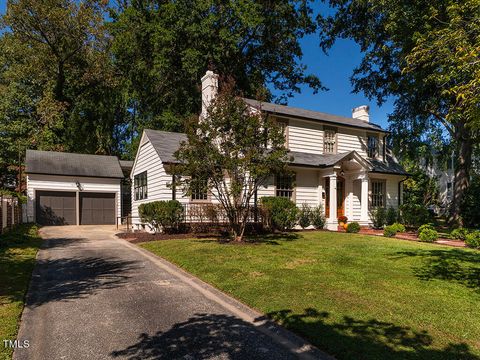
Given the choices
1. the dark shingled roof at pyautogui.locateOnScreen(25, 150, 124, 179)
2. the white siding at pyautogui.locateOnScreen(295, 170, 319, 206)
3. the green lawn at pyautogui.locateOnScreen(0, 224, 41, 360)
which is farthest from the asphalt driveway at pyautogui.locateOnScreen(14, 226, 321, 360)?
the dark shingled roof at pyautogui.locateOnScreen(25, 150, 124, 179)

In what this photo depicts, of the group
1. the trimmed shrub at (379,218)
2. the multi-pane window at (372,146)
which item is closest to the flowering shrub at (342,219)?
the trimmed shrub at (379,218)

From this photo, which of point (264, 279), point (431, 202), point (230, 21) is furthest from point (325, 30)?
point (264, 279)

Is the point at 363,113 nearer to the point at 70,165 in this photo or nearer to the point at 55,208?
the point at 70,165

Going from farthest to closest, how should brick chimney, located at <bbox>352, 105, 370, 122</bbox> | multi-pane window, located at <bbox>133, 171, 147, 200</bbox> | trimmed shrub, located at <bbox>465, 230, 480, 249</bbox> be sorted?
1. brick chimney, located at <bbox>352, 105, 370, 122</bbox>
2. multi-pane window, located at <bbox>133, 171, 147, 200</bbox>
3. trimmed shrub, located at <bbox>465, 230, 480, 249</bbox>

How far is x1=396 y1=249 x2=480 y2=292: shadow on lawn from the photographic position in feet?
25.5

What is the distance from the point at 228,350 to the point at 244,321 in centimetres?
104

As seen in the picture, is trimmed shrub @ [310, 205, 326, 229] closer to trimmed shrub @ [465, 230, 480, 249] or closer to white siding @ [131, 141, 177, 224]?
trimmed shrub @ [465, 230, 480, 249]

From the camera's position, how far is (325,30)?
1054 inches

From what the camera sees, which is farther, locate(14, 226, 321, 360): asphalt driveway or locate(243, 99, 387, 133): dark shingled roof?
locate(243, 99, 387, 133): dark shingled roof

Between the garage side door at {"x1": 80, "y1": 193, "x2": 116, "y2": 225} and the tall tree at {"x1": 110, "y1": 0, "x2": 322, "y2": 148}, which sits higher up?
the tall tree at {"x1": 110, "y1": 0, "x2": 322, "y2": 148}

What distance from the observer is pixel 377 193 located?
68.7ft

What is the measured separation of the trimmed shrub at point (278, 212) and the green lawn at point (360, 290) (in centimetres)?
430

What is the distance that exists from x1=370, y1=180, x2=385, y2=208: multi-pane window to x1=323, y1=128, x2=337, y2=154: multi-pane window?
3239mm

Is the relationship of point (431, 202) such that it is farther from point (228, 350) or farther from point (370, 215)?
point (228, 350)
